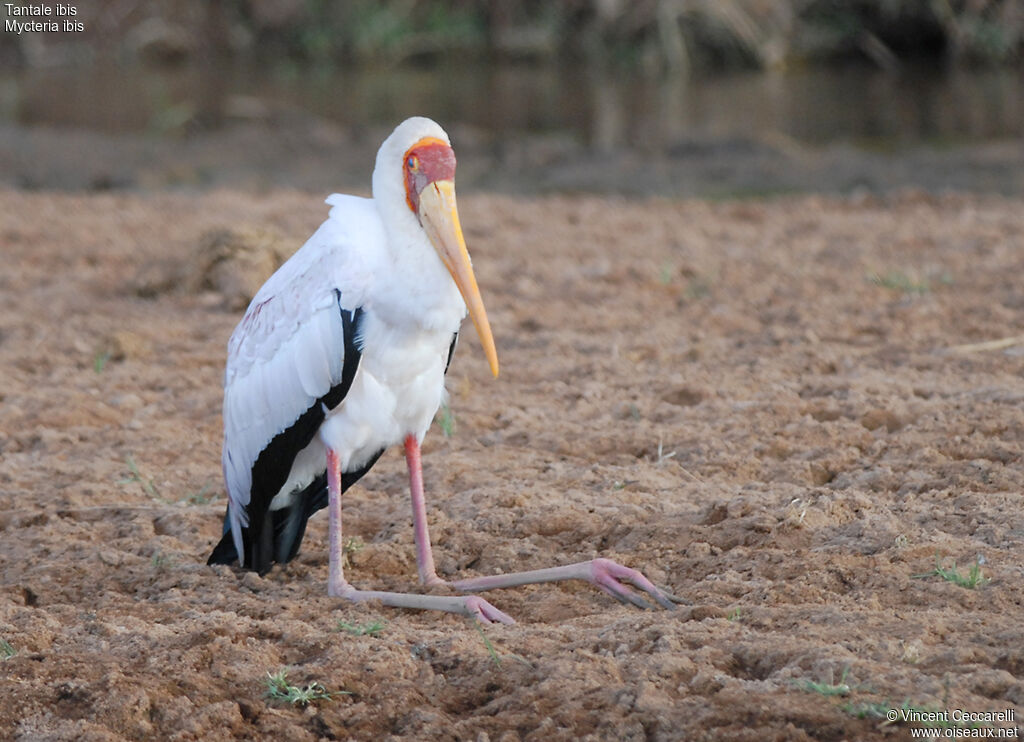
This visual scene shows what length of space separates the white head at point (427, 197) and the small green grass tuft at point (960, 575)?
1.19 metres

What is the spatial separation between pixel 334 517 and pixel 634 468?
111 cm

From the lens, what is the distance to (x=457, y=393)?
4980 millimetres

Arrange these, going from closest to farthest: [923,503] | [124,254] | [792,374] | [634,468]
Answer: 1. [923,503]
2. [634,468]
3. [792,374]
4. [124,254]

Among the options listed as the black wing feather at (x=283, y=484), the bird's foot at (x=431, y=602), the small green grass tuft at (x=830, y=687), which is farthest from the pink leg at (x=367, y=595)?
the small green grass tuft at (x=830, y=687)

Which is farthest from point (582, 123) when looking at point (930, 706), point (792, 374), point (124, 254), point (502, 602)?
point (930, 706)

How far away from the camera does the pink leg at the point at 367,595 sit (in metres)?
3.23

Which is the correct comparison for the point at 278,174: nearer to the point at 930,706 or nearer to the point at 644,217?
the point at 644,217

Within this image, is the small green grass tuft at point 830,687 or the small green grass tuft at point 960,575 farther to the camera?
the small green grass tuft at point 960,575

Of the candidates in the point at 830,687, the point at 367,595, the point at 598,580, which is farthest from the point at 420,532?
the point at 830,687

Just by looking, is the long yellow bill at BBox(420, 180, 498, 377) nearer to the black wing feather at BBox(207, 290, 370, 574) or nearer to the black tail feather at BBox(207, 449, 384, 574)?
the black wing feather at BBox(207, 290, 370, 574)

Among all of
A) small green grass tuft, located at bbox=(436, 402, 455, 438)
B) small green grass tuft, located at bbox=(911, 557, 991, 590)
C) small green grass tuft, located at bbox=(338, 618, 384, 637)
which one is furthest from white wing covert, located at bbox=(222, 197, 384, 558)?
small green grass tuft, located at bbox=(911, 557, 991, 590)

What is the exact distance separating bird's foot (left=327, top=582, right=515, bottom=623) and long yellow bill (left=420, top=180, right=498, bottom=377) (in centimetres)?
62

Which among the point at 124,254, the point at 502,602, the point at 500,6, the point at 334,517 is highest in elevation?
the point at 500,6

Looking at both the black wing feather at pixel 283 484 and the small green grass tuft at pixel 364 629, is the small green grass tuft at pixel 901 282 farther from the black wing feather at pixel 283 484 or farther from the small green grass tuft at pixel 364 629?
the small green grass tuft at pixel 364 629
